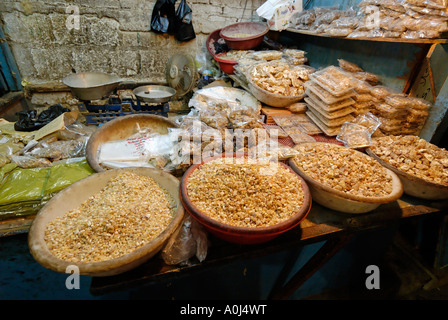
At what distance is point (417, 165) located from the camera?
1633mm

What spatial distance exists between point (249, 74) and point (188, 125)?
1308 millimetres

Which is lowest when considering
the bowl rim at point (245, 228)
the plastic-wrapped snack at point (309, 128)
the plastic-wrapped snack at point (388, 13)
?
the plastic-wrapped snack at point (309, 128)

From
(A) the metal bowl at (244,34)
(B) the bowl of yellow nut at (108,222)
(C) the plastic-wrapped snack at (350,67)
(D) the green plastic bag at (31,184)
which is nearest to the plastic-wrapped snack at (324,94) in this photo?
(C) the plastic-wrapped snack at (350,67)

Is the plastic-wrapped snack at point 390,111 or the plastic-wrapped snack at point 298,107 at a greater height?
the plastic-wrapped snack at point 390,111

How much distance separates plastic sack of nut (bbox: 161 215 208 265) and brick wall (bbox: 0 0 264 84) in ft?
14.0

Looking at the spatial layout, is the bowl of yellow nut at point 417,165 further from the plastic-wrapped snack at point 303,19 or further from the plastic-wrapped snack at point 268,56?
the plastic-wrapped snack at point 303,19

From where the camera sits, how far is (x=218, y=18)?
4551 millimetres

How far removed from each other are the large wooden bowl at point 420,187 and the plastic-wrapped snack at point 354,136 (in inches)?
10.8

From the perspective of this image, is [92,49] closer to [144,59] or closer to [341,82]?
[144,59]

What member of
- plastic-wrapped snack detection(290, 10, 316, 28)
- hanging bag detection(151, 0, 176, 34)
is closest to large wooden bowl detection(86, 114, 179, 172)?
plastic-wrapped snack detection(290, 10, 316, 28)

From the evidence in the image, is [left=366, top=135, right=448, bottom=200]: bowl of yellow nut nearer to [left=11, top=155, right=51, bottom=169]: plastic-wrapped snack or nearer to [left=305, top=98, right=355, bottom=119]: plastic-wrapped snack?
[left=305, top=98, right=355, bottom=119]: plastic-wrapped snack

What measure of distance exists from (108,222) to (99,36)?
426cm

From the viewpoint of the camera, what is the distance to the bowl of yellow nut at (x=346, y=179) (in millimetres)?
1335

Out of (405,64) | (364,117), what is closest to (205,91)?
(364,117)
